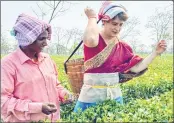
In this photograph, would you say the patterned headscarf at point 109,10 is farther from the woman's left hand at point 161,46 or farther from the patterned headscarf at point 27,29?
the patterned headscarf at point 27,29

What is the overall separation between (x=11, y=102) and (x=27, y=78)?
0.67 feet

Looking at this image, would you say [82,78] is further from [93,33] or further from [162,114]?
[162,114]

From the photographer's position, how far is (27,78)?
2.58m

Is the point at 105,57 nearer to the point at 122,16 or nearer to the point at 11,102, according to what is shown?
the point at 122,16

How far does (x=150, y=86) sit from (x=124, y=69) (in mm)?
1684

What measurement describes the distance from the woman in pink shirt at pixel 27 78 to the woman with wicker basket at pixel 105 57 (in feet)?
1.44

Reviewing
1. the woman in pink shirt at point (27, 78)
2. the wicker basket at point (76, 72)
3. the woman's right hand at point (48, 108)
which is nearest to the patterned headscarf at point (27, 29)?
the woman in pink shirt at point (27, 78)

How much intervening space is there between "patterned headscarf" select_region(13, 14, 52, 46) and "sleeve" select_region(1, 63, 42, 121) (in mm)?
212

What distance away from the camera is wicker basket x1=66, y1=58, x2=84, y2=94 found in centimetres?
332

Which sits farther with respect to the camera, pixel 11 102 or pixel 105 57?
pixel 105 57

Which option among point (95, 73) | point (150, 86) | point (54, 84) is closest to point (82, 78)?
point (95, 73)

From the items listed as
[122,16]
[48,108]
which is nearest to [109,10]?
[122,16]

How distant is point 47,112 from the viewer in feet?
8.12

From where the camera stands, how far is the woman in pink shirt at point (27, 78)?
8.20 ft
